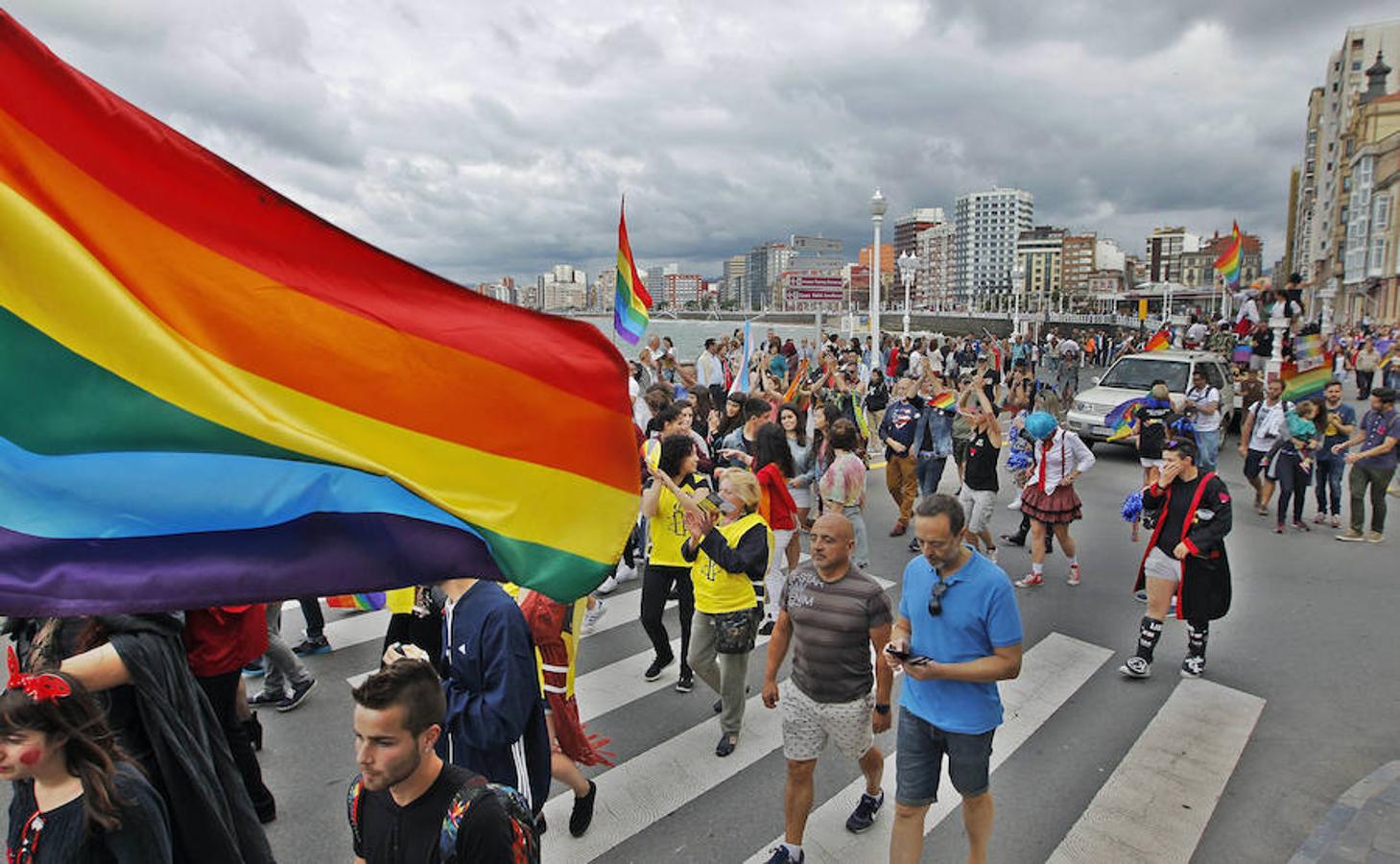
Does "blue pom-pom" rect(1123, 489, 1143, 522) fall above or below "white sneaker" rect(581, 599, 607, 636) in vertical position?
above

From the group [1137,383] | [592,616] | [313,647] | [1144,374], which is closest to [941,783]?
[592,616]

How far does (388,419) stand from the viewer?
7.95ft

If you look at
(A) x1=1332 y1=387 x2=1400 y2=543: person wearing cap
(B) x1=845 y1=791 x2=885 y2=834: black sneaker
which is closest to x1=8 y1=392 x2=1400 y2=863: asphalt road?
(B) x1=845 y1=791 x2=885 y2=834: black sneaker

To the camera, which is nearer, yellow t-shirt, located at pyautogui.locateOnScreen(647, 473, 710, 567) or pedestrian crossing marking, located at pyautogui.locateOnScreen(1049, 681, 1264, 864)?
pedestrian crossing marking, located at pyautogui.locateOnScreen(1049, 681, 1264, 864)

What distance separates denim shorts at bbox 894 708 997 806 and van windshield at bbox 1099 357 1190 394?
521 inches

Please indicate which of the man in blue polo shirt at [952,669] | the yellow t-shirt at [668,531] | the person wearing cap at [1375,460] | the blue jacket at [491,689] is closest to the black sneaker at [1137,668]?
the man in blue polo shirt at [952,669]

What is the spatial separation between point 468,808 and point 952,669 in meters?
2.14

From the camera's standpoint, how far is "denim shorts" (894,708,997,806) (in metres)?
3.54

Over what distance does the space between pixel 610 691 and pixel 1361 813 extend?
14.3 ft

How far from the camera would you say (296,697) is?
18.2ft

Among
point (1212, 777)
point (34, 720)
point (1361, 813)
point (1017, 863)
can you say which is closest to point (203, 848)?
point (34, 720)

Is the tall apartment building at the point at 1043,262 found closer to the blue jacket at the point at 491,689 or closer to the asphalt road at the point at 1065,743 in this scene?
the asphalt road at the point at 1065,743

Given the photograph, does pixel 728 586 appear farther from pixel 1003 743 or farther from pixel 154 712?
pixel 154 712

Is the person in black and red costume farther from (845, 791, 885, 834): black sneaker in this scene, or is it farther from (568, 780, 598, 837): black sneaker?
(568, 780, 598, 837): black sneaker
